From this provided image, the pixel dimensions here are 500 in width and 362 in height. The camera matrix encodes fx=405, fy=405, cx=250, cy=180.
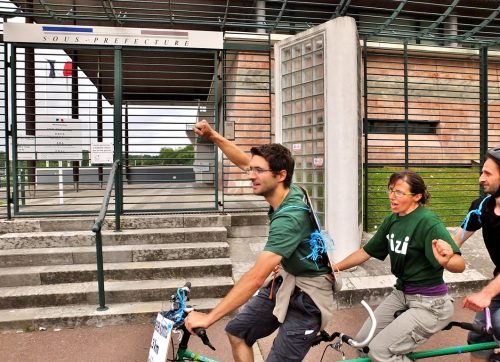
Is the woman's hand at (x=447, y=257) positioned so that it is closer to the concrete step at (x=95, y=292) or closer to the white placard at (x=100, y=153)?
the concrete step at (x=95, y=292)

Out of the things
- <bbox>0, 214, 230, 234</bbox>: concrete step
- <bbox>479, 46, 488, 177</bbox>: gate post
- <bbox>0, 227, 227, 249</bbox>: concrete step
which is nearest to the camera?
<bbox>0, 227, 227, 249</bbox>: concrete step

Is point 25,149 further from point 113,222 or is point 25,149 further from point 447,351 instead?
point 447,351

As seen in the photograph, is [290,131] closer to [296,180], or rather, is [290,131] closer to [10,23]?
[296,180]

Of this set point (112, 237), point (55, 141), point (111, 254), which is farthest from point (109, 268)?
point (55, 141)

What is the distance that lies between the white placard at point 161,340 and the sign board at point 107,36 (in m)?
5.20

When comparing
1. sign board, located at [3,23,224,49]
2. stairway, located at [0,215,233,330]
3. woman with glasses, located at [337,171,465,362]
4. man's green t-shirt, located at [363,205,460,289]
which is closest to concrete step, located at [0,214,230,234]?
stairway, located at [0,215,233,330]

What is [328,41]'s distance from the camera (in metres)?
5.00

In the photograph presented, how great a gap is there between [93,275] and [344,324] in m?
3.01

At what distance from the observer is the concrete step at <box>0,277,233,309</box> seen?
4531 mm

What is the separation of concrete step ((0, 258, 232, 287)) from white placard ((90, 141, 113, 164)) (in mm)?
2075

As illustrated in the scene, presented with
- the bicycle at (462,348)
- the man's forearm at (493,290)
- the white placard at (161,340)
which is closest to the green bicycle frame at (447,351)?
the bicycle at (462,348)

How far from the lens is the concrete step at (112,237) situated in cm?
539

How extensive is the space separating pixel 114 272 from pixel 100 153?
2494 millimetres

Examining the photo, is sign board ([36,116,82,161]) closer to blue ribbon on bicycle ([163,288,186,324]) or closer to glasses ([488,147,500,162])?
blue ribbon on bicycle ([163,288,186,324])
